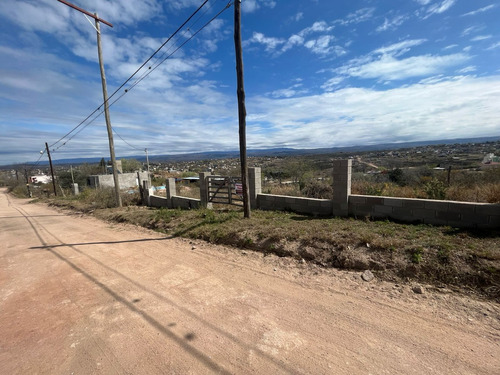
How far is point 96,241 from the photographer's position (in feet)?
23.5

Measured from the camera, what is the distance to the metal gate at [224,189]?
9528mm

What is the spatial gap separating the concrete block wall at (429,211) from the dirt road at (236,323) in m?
2.59

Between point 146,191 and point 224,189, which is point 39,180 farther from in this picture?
point 224,189

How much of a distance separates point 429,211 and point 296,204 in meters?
3.54

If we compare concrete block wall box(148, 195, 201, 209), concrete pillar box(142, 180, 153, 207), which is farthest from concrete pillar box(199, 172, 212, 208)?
concrete pillar box(142, 180, 153, 207)

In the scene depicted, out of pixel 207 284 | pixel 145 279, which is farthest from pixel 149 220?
pixel 207 284

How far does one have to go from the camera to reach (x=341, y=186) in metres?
6.63

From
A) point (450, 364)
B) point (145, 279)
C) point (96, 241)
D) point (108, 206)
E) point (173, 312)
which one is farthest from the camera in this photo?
point (108, 206)

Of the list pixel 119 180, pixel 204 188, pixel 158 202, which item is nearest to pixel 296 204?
pixel 204 188

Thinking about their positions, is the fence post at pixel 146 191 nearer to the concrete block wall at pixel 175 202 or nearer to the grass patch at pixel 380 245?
the concrete block wall at pixel 175 202

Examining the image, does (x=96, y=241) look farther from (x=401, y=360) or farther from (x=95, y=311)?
(x=401, y=360)

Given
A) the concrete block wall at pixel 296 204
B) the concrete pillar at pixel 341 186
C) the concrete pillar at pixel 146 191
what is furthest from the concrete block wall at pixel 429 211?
the concrete pillar at pixel 146 191

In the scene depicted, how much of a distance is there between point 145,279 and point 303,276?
2.88 m

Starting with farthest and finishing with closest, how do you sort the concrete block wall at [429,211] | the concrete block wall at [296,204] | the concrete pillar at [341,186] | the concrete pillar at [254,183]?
the concrete pillar at [254,183]
the concrete block wall at [296,204]
the concrete pillar at [341,186]
the concrete block wall at [429,211]
